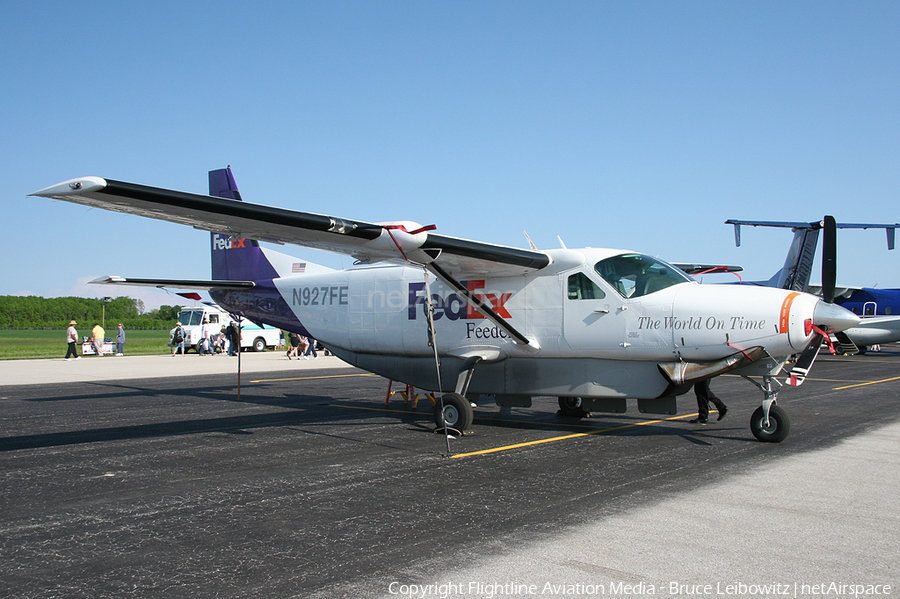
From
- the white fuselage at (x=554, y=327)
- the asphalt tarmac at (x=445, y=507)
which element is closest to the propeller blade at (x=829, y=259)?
the white fuselage at (x=554, y=327)

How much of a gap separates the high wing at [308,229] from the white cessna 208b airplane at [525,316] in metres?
0.02

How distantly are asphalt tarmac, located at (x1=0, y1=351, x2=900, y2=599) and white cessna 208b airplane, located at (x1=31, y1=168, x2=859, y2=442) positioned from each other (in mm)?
802

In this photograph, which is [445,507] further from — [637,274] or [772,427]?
[772,427]

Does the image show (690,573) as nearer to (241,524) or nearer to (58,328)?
(241,524)

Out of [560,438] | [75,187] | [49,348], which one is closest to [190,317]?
[49,348]

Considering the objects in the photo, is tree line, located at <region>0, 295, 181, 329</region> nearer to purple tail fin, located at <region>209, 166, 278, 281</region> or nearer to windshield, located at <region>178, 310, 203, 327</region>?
windshield, located at <region>178, 310, 203, 327</region>

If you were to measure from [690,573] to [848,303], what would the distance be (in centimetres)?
3798

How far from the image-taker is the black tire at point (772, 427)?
916cm

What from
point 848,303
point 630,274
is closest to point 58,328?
point 848,303

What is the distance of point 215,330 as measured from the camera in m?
42.8

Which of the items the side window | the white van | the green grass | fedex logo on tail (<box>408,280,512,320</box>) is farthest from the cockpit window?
the white van

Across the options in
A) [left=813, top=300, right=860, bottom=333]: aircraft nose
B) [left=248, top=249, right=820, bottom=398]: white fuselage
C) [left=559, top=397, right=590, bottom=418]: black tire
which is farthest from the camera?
[left=559, top=397, right=590, bottom=418]: black tire

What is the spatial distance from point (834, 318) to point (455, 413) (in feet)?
17.3

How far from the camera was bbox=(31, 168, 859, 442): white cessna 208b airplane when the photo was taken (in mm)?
8586
